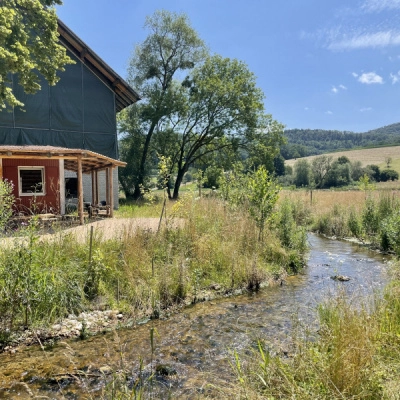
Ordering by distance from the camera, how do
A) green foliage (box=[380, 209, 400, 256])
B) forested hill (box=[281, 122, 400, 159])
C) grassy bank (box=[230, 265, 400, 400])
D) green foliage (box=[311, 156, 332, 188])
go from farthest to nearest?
forested hill (box=[281, 122, 400, 159])
green foliage (box=[311, 156, 332, 188])
green foliage (box=[380, 209, 400, 256])
grassy bank (box=[230, 265, 400, 400])

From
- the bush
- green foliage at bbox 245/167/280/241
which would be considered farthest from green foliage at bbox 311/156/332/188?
green foliage at bbox 245/167/280/241

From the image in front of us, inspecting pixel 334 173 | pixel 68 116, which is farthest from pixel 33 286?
pixel 334 173

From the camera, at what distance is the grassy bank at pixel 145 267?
205 inches

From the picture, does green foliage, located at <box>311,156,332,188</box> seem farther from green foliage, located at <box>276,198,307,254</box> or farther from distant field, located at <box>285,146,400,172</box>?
green foliage, located at <box>276,198,307,254</box>

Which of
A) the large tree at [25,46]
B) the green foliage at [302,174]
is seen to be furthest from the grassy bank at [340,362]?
the green foliage at [302,174]

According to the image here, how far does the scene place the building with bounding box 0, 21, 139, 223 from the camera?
15.3 metres

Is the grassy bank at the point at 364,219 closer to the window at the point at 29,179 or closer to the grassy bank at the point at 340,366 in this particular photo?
the grassy bank at the point at 340,366

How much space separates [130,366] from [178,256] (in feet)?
11.1

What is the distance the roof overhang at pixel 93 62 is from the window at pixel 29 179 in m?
7.04

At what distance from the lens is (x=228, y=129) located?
27000 mm

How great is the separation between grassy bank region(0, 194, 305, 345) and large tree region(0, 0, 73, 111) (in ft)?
18.6

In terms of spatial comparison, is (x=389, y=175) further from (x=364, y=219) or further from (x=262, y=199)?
(x=262, y=199)

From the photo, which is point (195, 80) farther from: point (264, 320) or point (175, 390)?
point (175, 390)

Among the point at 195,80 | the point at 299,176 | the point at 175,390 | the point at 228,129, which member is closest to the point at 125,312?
the point at 175,390
